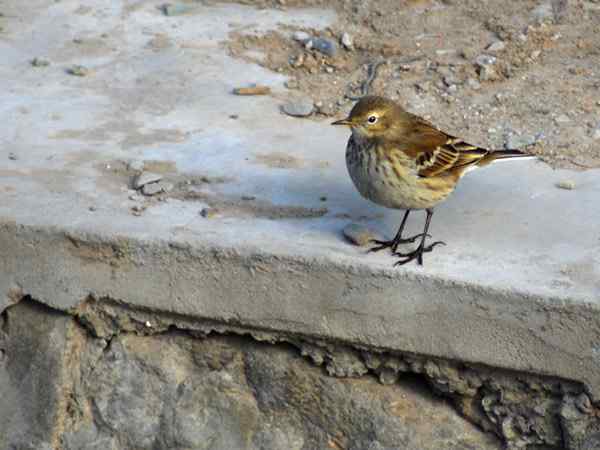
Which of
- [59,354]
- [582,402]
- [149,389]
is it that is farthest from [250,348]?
[582,402]

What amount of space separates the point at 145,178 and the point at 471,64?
2.11 meters

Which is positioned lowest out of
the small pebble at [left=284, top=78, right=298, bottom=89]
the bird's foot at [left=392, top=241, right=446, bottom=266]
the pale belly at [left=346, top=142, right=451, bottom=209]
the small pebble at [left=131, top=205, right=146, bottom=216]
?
the small pebble at [left=284, top=78, right=298, bottom=89]

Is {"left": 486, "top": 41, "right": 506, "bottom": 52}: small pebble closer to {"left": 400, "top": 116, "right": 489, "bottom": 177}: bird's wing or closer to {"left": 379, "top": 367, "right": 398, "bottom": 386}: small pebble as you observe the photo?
{"left": 400, "top": 116, "right": 489, "bottom": 177}: bird's wing

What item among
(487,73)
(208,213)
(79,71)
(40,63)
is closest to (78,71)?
(79,71)

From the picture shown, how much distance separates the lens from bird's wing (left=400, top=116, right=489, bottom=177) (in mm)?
4633

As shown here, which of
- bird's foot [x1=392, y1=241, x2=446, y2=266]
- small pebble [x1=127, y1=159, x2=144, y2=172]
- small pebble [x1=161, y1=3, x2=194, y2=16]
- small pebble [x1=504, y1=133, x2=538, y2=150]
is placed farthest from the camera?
small pebble [x1=161, y1=3, x2=194, y2=16]

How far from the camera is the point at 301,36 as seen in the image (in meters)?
6.66

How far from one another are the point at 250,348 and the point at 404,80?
6.70 feet

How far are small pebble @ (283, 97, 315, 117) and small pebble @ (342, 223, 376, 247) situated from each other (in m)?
1.30

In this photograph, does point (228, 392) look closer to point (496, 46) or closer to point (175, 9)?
point (496, 46)

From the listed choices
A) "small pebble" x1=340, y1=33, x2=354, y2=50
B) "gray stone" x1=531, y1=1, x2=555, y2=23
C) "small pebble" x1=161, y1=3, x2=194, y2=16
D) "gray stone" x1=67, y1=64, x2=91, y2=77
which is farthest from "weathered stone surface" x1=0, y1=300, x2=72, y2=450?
"gray stone" x1=531, y1=1, x2=555, y2=23

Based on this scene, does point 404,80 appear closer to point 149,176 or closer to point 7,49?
point 149,176

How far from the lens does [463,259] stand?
4535mm

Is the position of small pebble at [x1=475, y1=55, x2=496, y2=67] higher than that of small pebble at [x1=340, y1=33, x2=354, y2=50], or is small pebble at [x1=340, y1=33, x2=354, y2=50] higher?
small pebble at [x1=475, y1=55, x2=496, y2=67]
